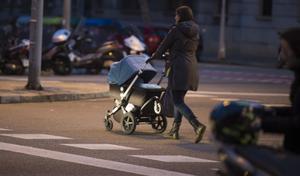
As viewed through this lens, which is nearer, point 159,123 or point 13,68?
point 159,123

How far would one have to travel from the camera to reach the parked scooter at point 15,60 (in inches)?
1025

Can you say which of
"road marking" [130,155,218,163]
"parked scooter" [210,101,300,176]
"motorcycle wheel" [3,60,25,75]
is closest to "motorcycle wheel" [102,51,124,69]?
"motorcycle wheel" [3,60,25,75]

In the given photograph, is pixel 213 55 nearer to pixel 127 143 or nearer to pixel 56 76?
pixel 56 76

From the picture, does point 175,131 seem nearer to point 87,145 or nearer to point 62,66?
point 87,145

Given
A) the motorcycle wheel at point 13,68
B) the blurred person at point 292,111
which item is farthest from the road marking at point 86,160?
the motorcycle wheel at point 13,68

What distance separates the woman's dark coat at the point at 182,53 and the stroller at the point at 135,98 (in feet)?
2.28

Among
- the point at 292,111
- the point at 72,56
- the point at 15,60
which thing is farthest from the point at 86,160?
the point at 72,56

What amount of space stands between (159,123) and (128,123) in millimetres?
521

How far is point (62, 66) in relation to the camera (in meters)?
26.8

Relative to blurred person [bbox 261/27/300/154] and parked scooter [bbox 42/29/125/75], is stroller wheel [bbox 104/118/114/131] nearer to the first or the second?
blurred person [bbox 261/27/300/154]

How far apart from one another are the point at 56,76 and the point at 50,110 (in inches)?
374

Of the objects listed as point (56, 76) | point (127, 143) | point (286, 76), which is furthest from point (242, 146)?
point (286, 76)

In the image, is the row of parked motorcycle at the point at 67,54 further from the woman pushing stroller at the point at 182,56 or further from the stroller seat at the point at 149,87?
the woman pushing stroller at the point at 182,56

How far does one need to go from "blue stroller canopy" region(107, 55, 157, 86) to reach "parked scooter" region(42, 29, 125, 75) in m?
12.5
